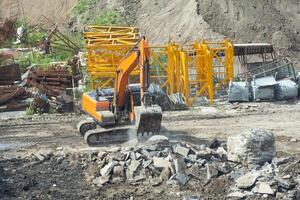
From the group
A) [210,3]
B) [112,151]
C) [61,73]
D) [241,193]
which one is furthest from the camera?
[210,3]

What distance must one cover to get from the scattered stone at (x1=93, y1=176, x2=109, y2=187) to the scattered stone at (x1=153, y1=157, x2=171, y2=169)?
1.10 meters

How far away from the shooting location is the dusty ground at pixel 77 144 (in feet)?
40.0

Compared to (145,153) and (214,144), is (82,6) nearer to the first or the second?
(214,144)

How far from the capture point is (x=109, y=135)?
15883mm

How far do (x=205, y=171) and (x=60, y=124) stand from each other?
24.6ft

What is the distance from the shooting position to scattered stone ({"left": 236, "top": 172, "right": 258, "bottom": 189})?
11789 mm

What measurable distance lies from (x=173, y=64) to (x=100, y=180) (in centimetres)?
906

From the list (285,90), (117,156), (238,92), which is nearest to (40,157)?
(117,156)

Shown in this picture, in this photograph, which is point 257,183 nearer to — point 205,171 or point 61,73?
point 205,171

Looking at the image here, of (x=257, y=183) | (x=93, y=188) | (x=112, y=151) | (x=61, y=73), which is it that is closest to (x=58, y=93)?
(x=61, y=73)

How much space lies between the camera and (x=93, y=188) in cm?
1250

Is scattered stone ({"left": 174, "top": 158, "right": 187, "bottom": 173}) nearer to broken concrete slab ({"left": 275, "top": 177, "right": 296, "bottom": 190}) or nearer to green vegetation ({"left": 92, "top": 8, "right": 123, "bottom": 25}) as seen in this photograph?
broken concrete slab ({"left": 275, "top": 177, "right": 296, "bottom": 190})

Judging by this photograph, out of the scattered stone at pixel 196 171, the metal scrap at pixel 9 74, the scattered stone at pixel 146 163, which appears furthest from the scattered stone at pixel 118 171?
the metal scrap at pixel 9 74

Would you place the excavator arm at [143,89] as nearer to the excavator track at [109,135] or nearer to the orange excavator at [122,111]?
the orange excavator at [122,111]
